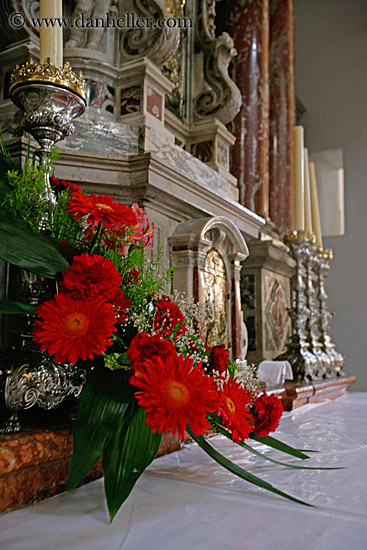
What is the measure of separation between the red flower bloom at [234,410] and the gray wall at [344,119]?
17.0ft

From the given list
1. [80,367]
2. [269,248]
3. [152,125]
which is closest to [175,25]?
[152,125]

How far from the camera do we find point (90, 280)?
772 millimetres

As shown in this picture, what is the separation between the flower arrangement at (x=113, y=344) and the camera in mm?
676

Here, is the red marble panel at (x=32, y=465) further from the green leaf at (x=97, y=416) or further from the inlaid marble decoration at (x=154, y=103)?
the inlaid marble decoration at (x=154, y=103)

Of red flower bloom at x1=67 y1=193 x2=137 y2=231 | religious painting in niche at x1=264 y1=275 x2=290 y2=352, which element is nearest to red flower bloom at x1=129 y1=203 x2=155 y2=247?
red flower bloom at x1=67 y1=193 x2=137 y2=231

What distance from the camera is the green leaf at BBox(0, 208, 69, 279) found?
2.63 feet

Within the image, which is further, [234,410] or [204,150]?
[204,150]

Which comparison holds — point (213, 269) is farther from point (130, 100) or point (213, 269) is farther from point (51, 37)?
point (51, 37)

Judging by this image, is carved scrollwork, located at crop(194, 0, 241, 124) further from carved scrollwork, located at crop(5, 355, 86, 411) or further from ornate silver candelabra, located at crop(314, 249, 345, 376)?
carved scrollwork, located at crop(5, 355, 86, 411)

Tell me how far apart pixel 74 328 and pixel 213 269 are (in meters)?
1.50

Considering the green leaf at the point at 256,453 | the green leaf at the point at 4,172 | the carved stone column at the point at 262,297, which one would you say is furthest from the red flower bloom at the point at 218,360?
the carved stone column at the point at 262,297

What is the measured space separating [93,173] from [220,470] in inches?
52.1

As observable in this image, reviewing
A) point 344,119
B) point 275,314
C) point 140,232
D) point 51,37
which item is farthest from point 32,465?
point 344,119

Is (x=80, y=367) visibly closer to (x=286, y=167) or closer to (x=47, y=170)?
(x=47, y=170)
